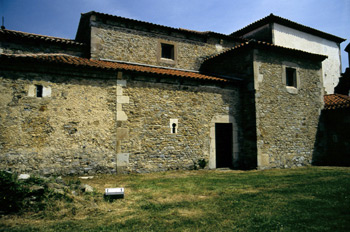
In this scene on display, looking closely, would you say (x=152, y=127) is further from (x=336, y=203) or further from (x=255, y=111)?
(x=336, y=203)

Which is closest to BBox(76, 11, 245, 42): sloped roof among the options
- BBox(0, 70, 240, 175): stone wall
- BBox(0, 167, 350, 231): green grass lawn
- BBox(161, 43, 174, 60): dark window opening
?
BBox(161, 43, 174, 60): dark window opening

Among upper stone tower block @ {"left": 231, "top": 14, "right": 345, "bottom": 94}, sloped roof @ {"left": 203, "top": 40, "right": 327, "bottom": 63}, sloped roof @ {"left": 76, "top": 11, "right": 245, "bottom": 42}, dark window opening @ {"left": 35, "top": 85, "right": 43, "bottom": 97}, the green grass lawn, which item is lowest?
the green grass lawn

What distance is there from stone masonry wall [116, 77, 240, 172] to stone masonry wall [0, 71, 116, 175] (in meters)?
0.74

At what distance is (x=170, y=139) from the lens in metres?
9.20

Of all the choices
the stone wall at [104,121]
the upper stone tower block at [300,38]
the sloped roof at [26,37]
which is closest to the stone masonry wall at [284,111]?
the stone wall at [104,121]

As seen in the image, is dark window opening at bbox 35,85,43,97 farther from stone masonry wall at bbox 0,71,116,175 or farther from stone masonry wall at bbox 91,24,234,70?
stone masonry wall at bbox 91,24,234,70

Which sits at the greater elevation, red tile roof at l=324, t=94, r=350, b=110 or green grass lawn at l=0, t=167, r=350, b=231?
red tile roof at l=324, t=94, r=350, b=110

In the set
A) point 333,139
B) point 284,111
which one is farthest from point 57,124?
point 333,139

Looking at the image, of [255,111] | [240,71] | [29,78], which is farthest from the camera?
[240,71]

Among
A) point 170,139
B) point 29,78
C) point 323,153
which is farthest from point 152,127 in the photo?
point 323,153

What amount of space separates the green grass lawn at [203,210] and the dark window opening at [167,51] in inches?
301

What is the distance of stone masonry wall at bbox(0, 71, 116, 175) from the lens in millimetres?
7121

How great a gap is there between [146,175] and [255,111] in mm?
5238

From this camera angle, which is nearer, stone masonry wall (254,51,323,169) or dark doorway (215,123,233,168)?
stone masonry wall (254,51,323,169)
